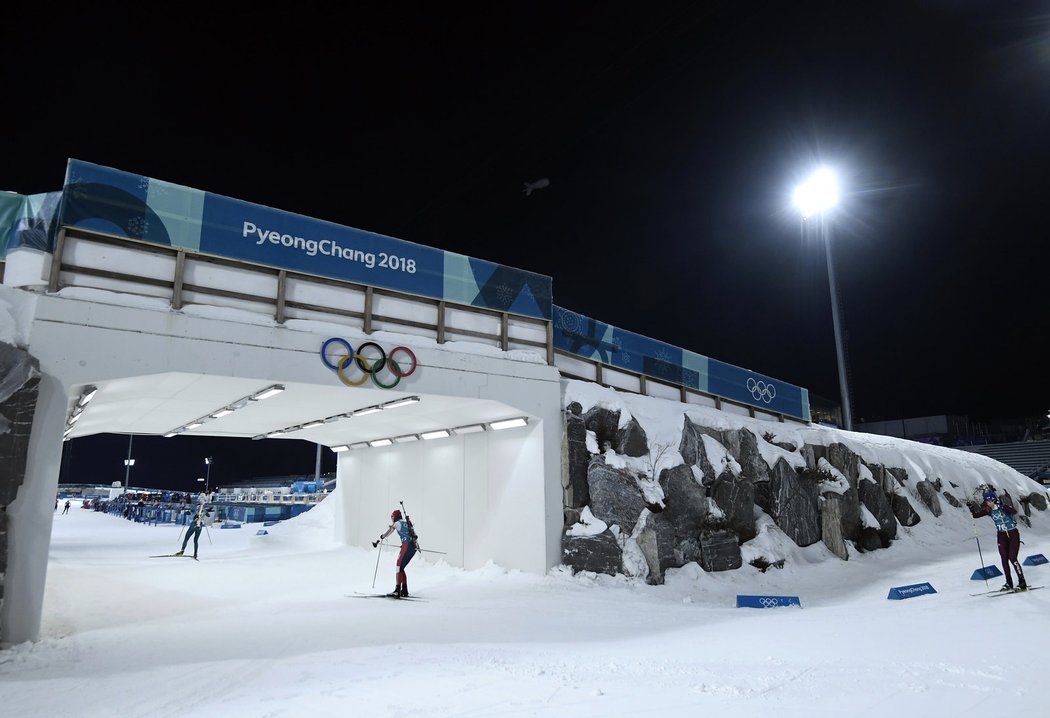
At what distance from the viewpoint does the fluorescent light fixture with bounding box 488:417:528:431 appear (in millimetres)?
13766

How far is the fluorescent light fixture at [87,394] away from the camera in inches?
390

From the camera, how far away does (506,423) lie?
554 inches

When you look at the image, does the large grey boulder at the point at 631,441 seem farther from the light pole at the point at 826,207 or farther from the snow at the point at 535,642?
the light pole at the point at 826,207

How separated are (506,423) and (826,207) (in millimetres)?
17385

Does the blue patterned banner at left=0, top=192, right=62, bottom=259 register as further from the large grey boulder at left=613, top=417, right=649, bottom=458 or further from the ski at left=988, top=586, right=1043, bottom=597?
the ski at left=988, top=586, right=1043, bottom=597

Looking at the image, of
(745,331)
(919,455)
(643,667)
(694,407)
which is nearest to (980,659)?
(643,667)

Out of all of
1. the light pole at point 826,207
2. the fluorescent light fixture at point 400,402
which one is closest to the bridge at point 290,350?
the fluorescent light fixture at point 400,402

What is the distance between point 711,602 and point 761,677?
671 cm

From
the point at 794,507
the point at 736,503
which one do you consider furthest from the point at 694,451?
the point at 794,507

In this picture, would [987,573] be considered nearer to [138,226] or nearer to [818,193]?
[818,193]

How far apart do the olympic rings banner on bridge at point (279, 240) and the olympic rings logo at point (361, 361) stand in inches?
55.7

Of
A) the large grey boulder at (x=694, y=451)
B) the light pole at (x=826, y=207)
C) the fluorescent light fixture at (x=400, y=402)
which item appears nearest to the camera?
the fluorescent light fixture at (x=400, y=402)

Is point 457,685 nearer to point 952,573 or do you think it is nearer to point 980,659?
point 980,659

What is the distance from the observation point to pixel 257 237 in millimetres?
11125
